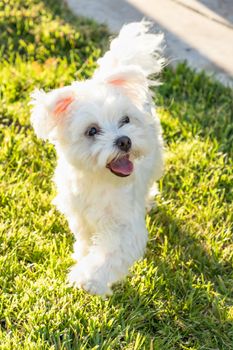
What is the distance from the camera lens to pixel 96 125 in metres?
3.37

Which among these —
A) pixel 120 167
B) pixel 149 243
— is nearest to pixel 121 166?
pixel 120 167

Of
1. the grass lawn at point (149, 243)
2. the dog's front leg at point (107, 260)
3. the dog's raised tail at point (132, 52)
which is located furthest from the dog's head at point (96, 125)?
the grass lawn at point (149, 243)

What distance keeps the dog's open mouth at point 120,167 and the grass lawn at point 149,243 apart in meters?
0.82

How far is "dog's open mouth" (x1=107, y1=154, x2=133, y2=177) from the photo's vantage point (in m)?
3.31

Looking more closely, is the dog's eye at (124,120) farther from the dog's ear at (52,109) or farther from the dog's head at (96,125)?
the dog's ear at (52,109)

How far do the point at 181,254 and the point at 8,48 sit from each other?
10.5 feet

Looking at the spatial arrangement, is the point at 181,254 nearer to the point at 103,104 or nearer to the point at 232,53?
the point at 103,104

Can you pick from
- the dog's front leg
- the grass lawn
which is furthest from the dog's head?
the grass lawn

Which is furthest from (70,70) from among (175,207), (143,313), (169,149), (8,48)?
(143,313)

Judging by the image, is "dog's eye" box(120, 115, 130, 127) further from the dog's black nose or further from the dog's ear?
the dog's ear

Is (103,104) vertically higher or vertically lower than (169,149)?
lower

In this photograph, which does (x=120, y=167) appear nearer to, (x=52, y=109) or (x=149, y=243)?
(x=52, y=109)

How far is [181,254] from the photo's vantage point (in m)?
4.16

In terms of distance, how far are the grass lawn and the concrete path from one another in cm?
46
